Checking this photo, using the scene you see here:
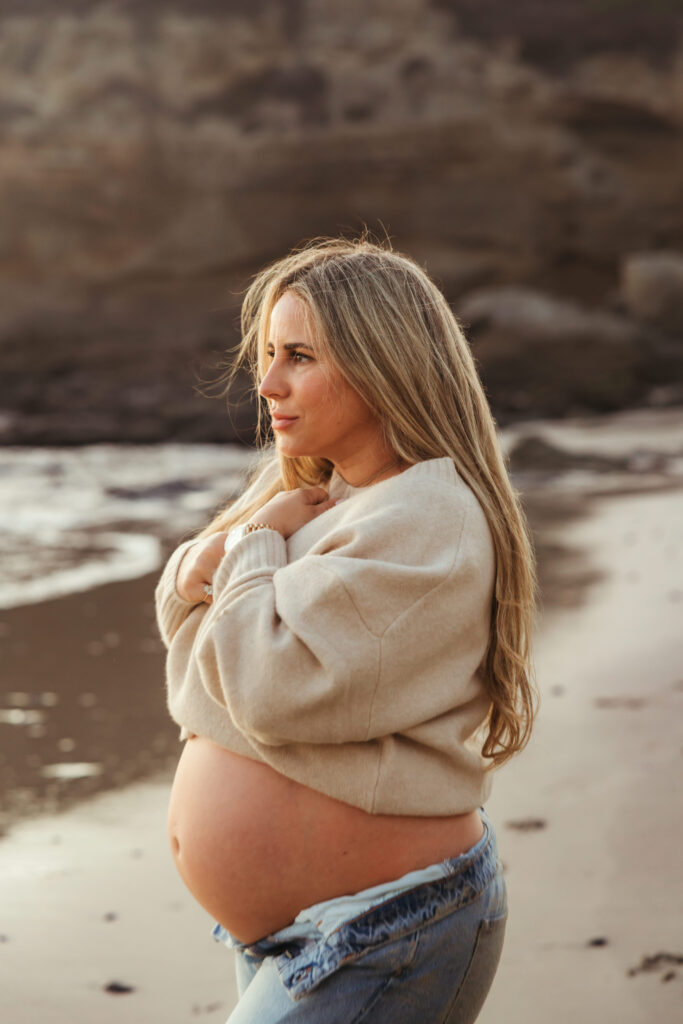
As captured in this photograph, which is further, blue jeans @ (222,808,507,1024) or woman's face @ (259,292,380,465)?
woman's face @ (259,292,380,465)

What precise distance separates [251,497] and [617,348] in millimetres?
21076

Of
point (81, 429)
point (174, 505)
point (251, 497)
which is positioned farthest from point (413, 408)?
point (81, 429)

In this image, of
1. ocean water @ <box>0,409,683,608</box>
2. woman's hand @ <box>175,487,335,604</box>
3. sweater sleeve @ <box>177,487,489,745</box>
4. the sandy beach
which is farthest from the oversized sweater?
the sandy beach

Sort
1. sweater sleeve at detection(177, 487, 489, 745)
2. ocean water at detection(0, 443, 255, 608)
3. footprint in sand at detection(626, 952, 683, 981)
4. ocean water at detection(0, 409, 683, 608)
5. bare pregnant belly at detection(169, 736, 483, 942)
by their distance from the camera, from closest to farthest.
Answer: sweater sleeve at detection(177, 487, 489, 745)
bare pregnant belly at detection(169, 736, 483, 942)
footprint in sand at detection(626, 952, 683, 981)
ocean water at detection(0, 443, 255, 608)
ocean water at detection(0, 409, 683, 608)

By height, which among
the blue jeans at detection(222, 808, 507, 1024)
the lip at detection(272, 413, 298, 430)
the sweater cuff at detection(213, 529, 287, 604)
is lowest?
the blue jeans at detection(222, 808, 507, 1024)

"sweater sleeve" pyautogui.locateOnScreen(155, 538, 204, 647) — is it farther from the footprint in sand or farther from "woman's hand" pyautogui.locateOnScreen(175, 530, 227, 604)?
the footprint in sand

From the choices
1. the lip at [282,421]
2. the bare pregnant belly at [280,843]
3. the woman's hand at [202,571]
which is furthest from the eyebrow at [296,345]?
the bare pregnant belly at [280,843]

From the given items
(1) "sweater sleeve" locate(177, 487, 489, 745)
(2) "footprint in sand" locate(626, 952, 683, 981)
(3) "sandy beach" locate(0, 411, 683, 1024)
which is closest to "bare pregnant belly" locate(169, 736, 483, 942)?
(1) "sweater sleeve" locate(177, 487, 489, 745)

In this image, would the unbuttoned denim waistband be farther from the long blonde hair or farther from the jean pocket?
the long blonde hair

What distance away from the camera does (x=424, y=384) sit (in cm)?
183

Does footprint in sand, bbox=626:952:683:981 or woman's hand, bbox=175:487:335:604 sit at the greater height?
woman's hand, bbox=175:487:335:604

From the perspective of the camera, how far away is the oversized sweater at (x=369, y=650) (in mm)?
1630

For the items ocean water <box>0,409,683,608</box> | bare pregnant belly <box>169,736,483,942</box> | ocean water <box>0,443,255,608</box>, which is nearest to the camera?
bare pregnant belly <box>169,736,483,942</box>

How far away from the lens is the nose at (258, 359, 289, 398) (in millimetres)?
1887
